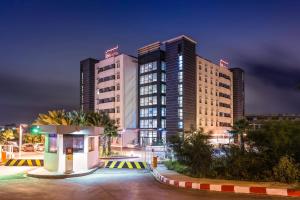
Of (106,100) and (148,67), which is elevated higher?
(148,67)

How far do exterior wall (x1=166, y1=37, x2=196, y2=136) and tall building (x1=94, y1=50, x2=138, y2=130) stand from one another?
10873mm

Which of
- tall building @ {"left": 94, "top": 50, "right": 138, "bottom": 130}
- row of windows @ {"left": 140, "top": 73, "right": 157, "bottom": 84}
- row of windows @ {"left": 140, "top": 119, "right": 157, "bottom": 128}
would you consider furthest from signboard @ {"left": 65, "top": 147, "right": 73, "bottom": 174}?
row of windows @ {"left": 140, "top": 73, "right": 157, "bottom": 84}

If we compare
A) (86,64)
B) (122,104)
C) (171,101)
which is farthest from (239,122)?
(86,64)

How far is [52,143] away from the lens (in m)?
22.9

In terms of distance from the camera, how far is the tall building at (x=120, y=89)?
3516 inches

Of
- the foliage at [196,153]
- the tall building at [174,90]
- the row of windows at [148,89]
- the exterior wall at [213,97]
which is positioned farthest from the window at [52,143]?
the exterior wall at [213,97]

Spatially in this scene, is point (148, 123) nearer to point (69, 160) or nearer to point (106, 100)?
point (106, 100)

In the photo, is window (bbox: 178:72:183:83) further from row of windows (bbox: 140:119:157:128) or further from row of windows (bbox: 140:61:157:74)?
row of windows (bbox: 140:119:157:128)

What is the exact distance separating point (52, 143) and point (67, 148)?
1.81m

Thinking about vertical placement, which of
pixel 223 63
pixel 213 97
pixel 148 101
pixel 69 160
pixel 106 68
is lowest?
pixel 69 160

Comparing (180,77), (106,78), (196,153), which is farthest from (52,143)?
(106,78)

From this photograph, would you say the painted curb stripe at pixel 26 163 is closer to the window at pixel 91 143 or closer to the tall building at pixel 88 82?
the window at pixel 91 143

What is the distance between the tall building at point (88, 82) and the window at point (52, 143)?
7682cm

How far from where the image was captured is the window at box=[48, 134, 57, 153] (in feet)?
74.4
